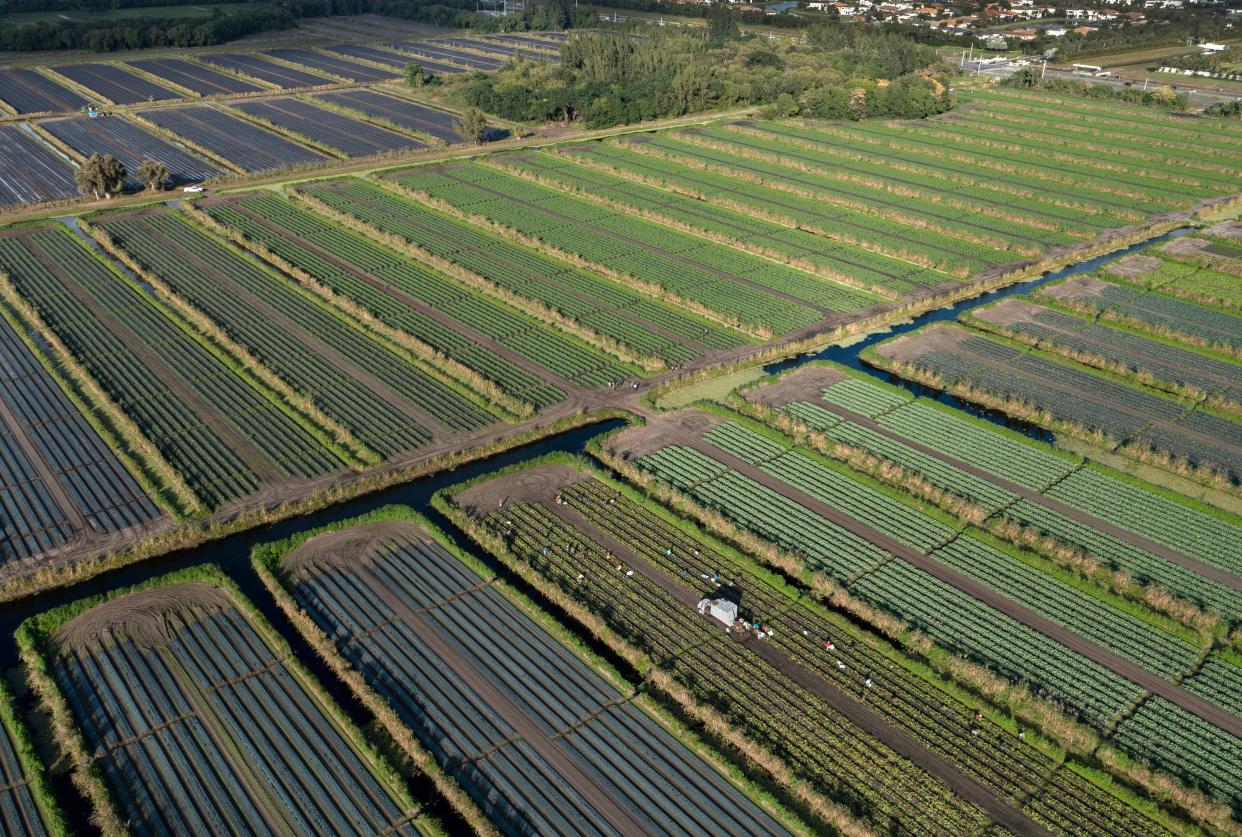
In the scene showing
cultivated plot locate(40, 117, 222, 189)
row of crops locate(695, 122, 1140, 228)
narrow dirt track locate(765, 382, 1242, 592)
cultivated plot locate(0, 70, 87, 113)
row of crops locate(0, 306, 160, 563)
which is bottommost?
narrow dirt track locate(765, 382, 1242, 592)

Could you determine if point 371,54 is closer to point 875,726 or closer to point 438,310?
point 438,310

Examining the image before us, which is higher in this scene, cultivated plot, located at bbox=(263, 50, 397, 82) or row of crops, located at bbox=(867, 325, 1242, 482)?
cultivated plot, located at bbox=(263, 50, 397, 82)

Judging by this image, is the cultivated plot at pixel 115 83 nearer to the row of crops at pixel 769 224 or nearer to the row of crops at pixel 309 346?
the row of crops at pixel 769 224

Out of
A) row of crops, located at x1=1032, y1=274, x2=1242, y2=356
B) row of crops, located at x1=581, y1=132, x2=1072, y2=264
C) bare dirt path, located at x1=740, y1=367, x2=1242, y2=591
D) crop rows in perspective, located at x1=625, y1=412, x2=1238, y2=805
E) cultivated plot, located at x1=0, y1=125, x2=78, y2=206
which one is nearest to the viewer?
crop rows in perspective, located at x1=625, y1=412, x2=1238, y2=805

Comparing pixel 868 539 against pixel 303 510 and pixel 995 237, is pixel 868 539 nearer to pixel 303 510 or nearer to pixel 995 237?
pixel 303 510

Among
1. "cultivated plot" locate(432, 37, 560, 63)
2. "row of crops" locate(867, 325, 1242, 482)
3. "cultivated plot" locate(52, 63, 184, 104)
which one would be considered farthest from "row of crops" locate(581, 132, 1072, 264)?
"cultivated plot" locate(52, 63, 184, 104)

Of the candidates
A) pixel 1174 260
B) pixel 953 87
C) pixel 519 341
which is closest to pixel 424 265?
pixel 519 341

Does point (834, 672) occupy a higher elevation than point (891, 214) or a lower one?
lower

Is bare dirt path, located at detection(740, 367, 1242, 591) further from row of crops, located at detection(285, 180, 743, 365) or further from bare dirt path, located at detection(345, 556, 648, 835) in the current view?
bare dirt path, located at detection(345, 556, 648, 835)
